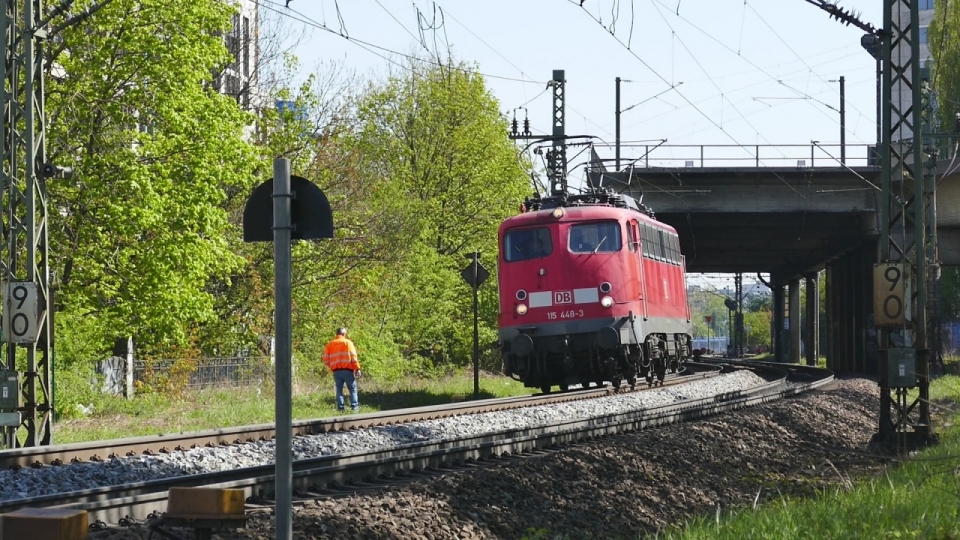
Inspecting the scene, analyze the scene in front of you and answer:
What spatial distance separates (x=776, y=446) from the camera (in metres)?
16.7

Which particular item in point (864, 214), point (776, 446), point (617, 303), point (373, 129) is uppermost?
point (373, 129)

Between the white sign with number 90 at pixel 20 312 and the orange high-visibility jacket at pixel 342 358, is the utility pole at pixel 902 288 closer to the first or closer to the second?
the orange high-visibility jacket at pixel 342 358

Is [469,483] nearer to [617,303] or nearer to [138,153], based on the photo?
[617,303]

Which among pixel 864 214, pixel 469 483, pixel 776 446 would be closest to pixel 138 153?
pixel 776 446

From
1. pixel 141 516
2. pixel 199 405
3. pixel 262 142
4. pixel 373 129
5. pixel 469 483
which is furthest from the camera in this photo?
pixel 373 129

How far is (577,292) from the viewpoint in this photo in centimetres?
2241

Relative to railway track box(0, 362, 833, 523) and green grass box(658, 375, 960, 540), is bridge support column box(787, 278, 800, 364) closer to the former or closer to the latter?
railway track box(0, 362, 833, 523)

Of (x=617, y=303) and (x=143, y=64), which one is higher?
(x=143, y=64)

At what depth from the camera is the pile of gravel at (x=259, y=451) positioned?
11602 mm

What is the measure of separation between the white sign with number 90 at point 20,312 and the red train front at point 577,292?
8831 mm

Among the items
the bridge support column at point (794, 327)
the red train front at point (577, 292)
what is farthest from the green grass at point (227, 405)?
the bridge support column at point (794, 327)

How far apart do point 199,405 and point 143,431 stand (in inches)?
220

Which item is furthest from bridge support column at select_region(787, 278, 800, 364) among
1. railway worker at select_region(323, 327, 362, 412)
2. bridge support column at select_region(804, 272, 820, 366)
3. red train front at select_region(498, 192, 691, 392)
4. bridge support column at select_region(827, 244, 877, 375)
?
railway worker at select_region(323, 327, 362, 412)

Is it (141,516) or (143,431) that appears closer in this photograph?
(141,516)
